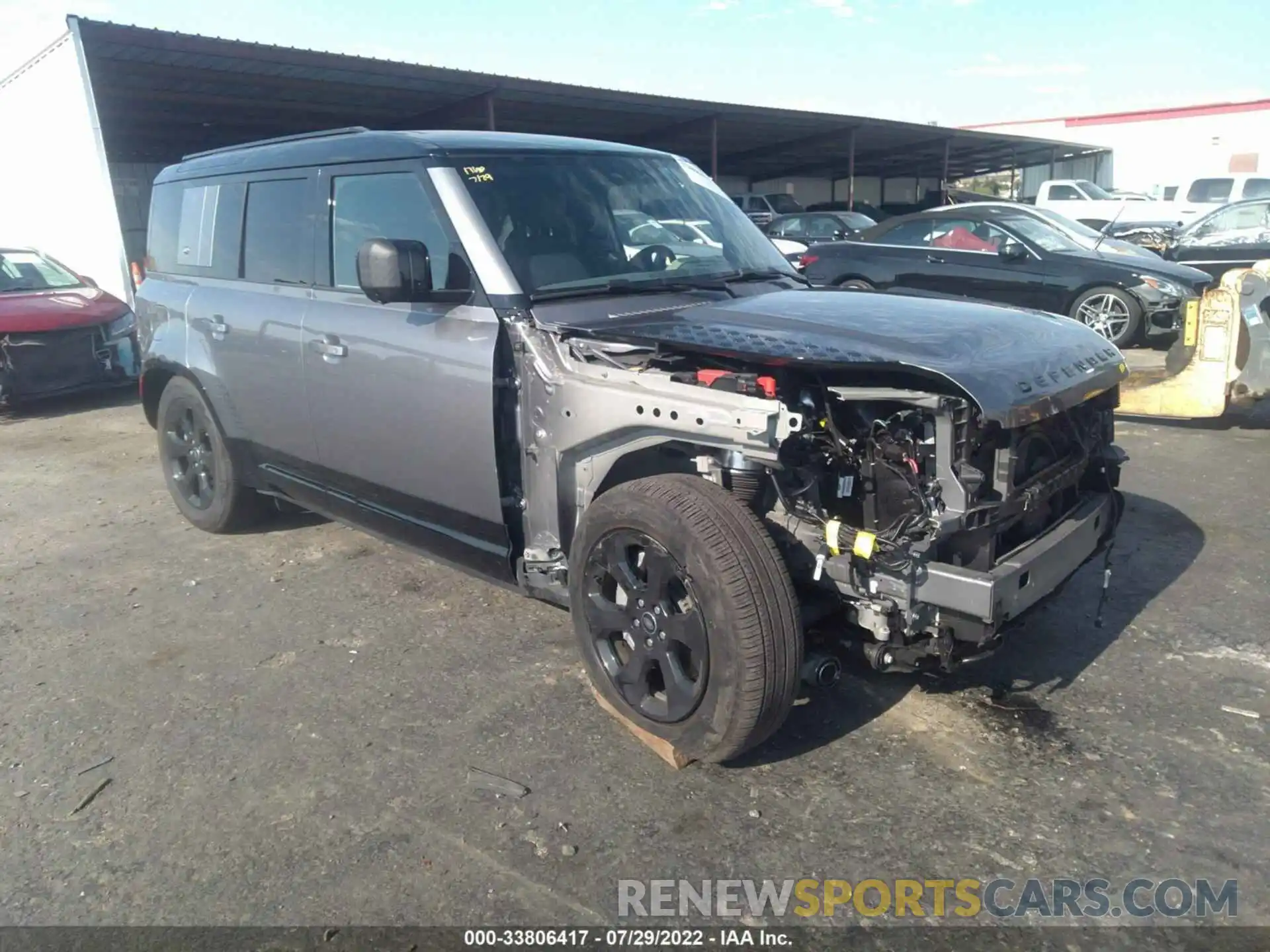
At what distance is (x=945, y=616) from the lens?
284 centimetres

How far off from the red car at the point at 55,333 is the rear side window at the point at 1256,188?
67.2 feet

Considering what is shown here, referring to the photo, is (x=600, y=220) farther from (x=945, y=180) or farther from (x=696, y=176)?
(x=945, y=180)

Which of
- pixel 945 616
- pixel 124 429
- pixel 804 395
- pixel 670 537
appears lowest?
pixel 124 429

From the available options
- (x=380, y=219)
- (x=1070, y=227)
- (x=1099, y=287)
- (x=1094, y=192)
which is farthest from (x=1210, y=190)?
(x=380, y=219)

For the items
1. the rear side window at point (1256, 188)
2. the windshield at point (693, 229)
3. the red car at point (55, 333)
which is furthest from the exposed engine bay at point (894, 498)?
the rear side window at point (1256, 188)

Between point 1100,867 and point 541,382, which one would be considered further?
point 541,382

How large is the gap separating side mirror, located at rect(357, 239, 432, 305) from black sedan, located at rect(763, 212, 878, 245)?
693 inches

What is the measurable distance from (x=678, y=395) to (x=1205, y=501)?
405 cm

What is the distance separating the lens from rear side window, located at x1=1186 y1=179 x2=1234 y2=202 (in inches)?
822

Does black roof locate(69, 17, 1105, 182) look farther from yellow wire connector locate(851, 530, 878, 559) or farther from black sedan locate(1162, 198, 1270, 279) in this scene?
yellow wire connector locate(851, 530, 878, 559)

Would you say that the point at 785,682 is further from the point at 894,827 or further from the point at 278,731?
the point at 278,731

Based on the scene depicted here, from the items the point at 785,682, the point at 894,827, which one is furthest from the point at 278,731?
the point at 894,827

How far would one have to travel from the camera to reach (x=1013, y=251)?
391 inches

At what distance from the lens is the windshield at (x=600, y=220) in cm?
370
